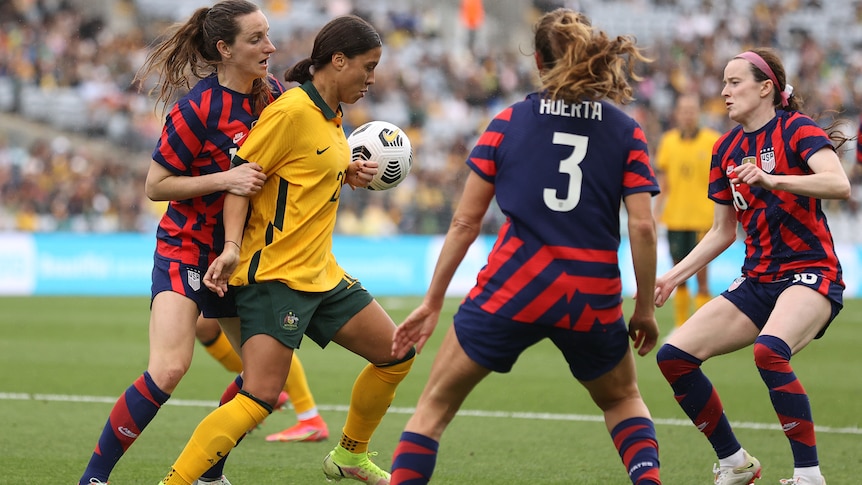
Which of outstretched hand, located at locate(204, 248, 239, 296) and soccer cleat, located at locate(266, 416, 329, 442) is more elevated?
outstretched hand, located at locate(204, 248, 239, 296)

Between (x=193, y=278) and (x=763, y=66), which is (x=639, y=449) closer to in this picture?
(x=193, y=278)

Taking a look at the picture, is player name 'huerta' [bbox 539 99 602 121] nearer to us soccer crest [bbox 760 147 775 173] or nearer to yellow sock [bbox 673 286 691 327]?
us soccer crest [bbox 760 147 775 173]

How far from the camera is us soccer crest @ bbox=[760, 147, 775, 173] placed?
5352 mm

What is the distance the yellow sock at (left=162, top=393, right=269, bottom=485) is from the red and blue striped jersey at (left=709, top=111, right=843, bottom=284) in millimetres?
2617

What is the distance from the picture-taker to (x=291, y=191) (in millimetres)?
4676

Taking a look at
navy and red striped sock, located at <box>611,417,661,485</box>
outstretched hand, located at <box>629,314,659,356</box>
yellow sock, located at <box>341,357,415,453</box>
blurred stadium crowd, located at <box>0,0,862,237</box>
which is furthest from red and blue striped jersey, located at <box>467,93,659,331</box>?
blurred stadium crowd, located at <box>0,0,862,237</box>

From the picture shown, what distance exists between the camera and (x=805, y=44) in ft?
90.3

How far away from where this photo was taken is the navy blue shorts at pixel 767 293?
17.2ft

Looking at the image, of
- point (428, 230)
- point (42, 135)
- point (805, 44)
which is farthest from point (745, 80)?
point (805, 44)

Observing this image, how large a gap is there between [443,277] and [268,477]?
7.53 ft

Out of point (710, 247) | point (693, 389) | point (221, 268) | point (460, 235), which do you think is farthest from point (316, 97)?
point (693, 389)

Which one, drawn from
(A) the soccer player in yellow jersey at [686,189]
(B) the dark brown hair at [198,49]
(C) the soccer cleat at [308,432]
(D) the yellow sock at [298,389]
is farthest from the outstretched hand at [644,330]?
(A) the soccer player in yellow jersey at [686,189]

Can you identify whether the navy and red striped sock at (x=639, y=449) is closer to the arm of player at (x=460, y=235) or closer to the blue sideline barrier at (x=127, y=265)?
the arm of player at (x=460, y=235)

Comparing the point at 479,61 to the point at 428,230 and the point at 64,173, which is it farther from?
the point at 64,173
